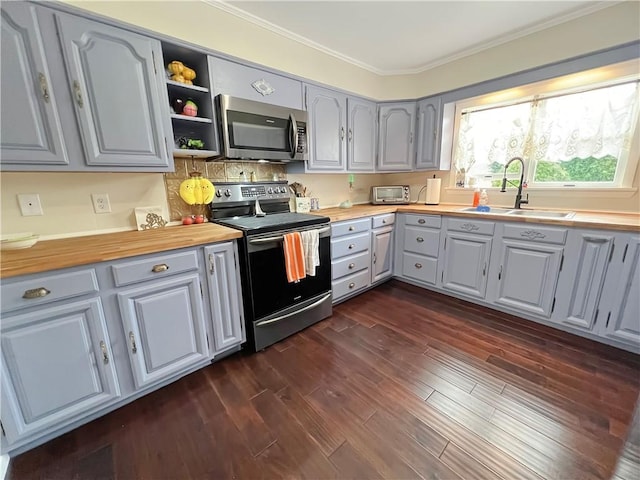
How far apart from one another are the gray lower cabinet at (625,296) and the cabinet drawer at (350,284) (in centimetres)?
179

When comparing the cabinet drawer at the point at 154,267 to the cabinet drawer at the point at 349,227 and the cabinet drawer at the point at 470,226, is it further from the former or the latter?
the cabinet drawer at the point at 470,226

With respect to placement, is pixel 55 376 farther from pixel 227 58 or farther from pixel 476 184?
pixel 476 184

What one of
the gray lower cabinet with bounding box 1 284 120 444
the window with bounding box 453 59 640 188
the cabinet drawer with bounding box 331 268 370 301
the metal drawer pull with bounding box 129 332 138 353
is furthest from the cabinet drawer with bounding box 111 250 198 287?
the window with bounding box 453 59 640 188

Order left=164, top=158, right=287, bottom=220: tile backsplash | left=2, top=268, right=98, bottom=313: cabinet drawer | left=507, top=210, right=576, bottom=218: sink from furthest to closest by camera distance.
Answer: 1. left=507, top=210, right=576, bottom=218: sink
2. left=164, top=158, right=287, bottom=220: tile backsplash
3. left=2, top=268, right=98, bottom=313: cabinet drawer

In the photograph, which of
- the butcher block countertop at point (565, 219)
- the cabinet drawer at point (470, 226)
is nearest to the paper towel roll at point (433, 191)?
the butcher block countertop at point (565, 219)

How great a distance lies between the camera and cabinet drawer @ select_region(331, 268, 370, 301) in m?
2.47

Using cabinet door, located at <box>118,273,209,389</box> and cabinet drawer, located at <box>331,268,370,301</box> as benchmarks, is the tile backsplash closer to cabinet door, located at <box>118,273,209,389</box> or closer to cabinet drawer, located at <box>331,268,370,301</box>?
cabinet door, located at <box>118,273,209,389</box>

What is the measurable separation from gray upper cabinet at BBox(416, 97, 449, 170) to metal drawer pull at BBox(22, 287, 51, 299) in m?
3.25

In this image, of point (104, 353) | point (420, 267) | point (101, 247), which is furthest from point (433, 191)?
point (104, 353)

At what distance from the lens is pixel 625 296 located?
1.74 m

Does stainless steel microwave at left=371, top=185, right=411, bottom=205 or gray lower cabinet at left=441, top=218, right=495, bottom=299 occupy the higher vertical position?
stainless steel microwave at left=371, top=185, right=411, bottom=205

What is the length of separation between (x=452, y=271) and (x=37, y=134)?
3162mm

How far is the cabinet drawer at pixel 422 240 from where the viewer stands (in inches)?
106

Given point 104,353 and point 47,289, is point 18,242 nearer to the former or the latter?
point 47,289
